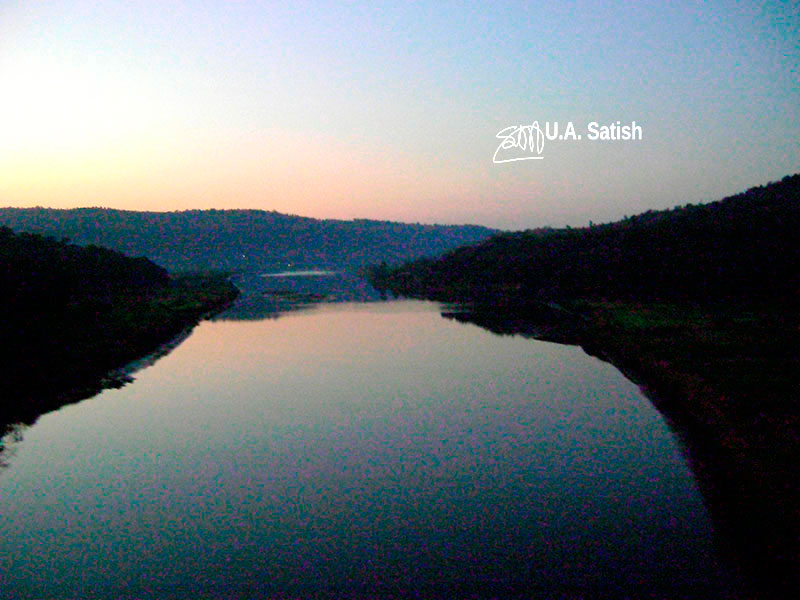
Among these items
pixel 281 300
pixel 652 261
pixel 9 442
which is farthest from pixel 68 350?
pixel 652 261

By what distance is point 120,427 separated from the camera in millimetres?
15031

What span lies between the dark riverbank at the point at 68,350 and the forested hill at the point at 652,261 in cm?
2846

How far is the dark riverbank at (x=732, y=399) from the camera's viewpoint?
820cm

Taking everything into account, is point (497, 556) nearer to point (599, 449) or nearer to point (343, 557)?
point (343, 557)

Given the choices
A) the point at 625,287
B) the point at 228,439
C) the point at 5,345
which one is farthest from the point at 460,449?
the point at 625,287

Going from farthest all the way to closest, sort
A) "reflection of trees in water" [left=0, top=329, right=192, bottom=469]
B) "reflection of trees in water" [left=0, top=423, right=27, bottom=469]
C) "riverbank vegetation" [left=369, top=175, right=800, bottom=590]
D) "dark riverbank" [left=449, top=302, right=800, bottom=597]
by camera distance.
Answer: "reflection of trees in water" [left=0, top=329, right=192, bottom=469] < "reflection of trees in water" [left=0, top=423, right=27, bottom=469] < "riverbank vegetation" [left=369, top=175, right=800, bottom=590] < "dark riverbank" [left=449, top=302, right=800, bottom=597]

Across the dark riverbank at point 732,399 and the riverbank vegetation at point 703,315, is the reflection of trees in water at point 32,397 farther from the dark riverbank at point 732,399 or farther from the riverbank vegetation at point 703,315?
the riverbank vegetation at point 703,315

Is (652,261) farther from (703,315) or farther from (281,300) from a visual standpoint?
(281,300)

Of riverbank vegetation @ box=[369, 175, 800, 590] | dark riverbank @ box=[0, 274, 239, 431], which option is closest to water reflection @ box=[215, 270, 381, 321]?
riverbank vegetation @ box=[369, 175, 800, 590]

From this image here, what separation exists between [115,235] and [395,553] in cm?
11355

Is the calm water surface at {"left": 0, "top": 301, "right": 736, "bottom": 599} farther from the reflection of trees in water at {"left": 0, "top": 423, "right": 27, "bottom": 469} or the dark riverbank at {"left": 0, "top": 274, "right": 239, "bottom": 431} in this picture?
the dark riverbank at {"left": 0, "top": 274, "right": 239, "bottom": 431}

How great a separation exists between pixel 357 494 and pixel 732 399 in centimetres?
791

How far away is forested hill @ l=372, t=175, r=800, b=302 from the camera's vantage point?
42.5 metres

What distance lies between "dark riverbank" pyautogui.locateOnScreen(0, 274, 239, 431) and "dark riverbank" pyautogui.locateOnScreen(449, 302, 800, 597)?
1300 centimetres
